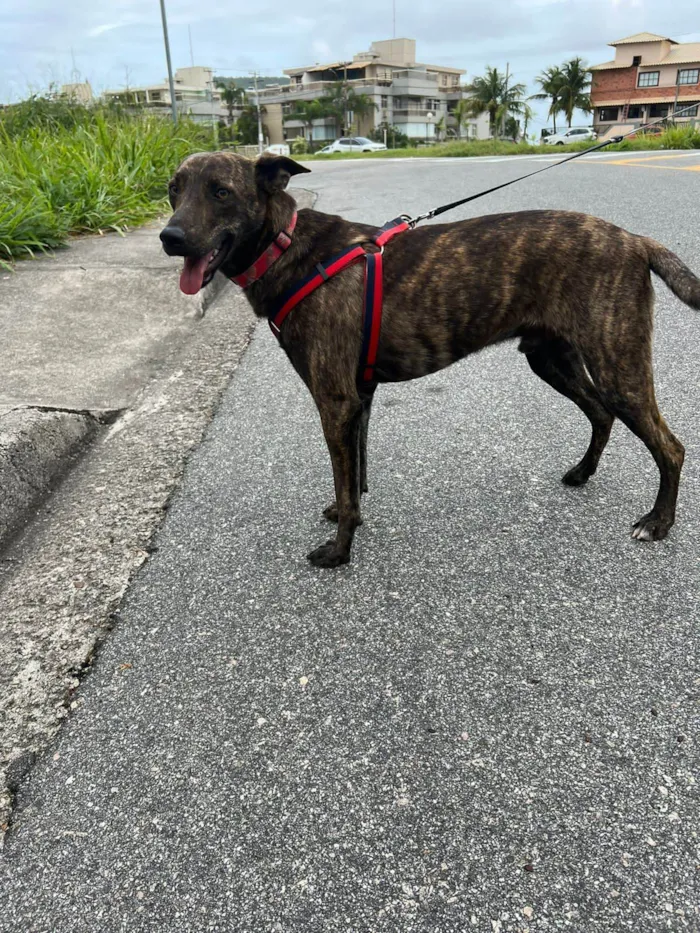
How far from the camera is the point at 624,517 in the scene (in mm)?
2760

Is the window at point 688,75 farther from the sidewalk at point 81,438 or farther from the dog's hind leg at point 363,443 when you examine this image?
the dog's hind leg at point 363,443

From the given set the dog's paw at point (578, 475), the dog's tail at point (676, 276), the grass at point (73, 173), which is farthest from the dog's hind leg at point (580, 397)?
the grass at point (73, 173)

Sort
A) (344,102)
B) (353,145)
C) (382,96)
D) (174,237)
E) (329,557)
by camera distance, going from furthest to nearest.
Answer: (382,96) < (344,102) < (353,145) < (329,557) < (174,237)

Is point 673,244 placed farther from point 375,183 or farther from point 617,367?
point 375,183

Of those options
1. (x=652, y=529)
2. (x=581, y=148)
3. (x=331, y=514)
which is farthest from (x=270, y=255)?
(x=581, y=148)

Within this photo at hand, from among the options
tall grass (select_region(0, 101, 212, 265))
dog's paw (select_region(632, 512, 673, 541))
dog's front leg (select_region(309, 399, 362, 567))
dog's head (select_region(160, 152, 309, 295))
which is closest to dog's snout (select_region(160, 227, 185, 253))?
dog's head (select_region(160, 152, 309, 295))

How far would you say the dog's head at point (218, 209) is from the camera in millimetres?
2344

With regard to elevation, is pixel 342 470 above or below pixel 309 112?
below

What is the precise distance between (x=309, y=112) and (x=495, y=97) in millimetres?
23199

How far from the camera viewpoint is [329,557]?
2.61 metres

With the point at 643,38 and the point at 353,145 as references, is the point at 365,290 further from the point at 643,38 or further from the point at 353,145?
the point at 643,38

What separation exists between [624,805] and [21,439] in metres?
2.74

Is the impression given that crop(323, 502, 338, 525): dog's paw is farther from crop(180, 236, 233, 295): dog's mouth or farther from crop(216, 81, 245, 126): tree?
crop(216, 81, 245, 126): tree

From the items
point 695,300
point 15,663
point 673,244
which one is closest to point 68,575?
point 15,663
